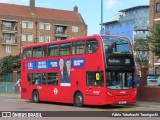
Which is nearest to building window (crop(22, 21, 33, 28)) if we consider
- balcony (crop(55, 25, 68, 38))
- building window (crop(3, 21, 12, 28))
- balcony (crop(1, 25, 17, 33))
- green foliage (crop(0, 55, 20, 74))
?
balcony (crop(1, 25, 17, 33))

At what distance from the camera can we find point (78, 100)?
25703 millimetres

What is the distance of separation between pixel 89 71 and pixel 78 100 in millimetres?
2096

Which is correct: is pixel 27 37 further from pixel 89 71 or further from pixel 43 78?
pixel 89 71

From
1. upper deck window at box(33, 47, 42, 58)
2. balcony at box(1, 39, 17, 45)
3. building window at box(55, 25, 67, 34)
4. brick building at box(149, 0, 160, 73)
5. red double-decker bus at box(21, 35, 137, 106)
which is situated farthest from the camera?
building window at box(55, 25, 67, 34)

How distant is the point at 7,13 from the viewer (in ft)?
311

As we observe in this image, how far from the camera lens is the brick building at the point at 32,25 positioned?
94.8m

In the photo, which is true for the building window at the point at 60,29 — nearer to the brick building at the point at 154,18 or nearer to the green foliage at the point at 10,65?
the green foliage at the point at 10,65

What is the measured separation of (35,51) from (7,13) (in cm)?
6654

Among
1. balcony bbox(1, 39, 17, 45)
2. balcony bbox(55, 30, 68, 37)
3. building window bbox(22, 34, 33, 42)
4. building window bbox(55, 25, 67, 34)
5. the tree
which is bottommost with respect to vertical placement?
the tree

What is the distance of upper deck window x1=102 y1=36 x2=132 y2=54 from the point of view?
2391 cm

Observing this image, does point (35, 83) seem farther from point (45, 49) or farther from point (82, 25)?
point (82, 25)

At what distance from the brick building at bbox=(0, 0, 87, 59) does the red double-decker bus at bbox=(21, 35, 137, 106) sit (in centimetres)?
6684

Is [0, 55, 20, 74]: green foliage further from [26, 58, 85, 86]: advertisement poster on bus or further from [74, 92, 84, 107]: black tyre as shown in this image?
[74, 92, 84, 107]: black tyre

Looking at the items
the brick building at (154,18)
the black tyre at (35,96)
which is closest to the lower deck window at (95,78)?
the black tyre at (35,96)
